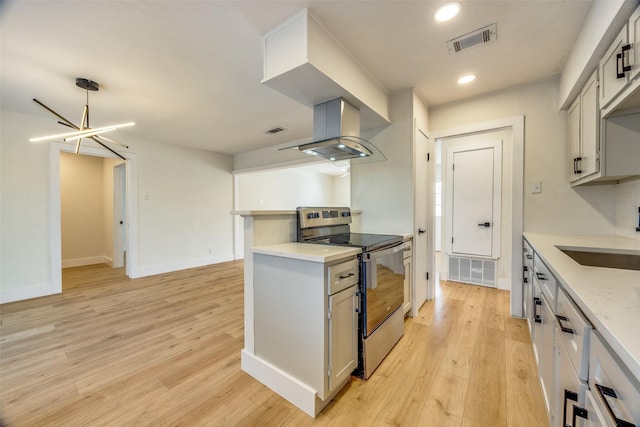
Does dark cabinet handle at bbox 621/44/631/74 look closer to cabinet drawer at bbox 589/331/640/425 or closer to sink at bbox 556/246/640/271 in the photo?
sink at bbox 556/246/640/271

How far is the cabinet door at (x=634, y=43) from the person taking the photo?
116 centimetres

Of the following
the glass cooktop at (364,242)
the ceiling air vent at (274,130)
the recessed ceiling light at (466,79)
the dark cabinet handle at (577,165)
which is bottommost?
the glass cooktop at (364,242)

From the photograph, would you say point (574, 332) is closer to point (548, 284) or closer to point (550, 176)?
point (548, 284)

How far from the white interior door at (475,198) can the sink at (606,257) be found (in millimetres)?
1763

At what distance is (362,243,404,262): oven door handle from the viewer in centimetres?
167

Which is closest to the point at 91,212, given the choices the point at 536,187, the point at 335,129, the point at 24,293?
the point at 24,293

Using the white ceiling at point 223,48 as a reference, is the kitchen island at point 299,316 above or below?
below

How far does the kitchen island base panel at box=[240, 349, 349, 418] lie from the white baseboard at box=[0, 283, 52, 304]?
11.6 feet

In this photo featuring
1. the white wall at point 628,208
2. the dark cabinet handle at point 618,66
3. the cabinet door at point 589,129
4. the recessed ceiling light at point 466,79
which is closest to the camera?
the dark cabinet handle at point 618,66

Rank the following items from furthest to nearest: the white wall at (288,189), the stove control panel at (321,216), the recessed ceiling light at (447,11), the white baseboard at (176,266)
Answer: the white wall at (288,189) < the white baseboard at (176,266) < the stove control panel at (321,216) < the recessed ceiling light at (447,11)

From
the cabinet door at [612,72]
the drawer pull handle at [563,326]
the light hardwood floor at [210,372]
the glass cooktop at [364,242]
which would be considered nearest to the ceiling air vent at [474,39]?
the cabinet door at [612,72]

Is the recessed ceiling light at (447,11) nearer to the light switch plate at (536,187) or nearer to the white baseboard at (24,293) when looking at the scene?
the light switch plate at (536,187)

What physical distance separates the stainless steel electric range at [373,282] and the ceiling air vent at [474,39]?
62.1 inches

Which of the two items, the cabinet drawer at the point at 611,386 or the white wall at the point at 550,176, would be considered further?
the white wall at the point at 550,176
